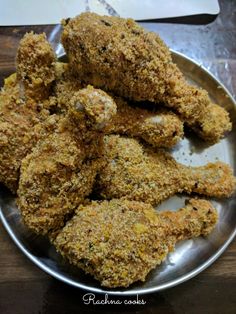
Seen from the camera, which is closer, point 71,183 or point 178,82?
point 71,183

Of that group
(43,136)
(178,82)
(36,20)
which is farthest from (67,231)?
(36,20)

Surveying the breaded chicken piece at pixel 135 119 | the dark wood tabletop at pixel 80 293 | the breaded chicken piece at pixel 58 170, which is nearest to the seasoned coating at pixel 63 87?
the breaded chicken piece at pixel 135 119

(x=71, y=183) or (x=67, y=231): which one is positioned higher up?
(x=71, y=183)

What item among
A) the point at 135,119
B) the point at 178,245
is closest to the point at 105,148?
the point at 135,119

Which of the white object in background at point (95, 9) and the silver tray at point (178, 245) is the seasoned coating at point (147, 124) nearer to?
the silver tray at point (178, 245)

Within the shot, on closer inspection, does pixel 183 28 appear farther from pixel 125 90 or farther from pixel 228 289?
pixel 228 289
